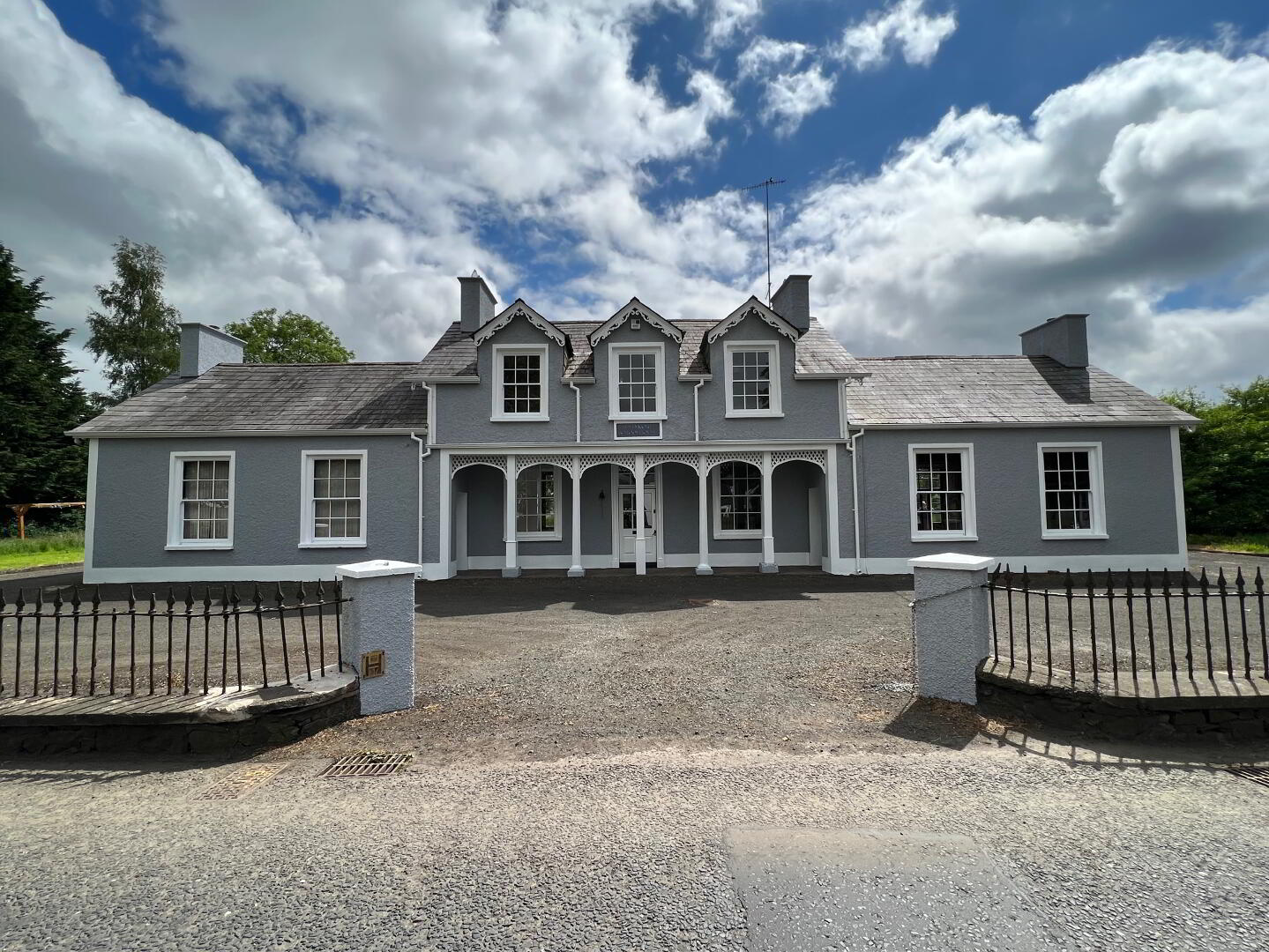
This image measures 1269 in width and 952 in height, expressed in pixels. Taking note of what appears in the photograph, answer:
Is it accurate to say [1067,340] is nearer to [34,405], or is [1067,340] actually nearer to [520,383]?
[520,383]

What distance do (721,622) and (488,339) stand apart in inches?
366

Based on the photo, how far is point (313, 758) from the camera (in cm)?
464

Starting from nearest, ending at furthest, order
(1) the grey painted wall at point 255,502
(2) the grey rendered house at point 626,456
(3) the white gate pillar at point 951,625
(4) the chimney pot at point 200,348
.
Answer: (3) the white gate pillar at point 951,625 < (1) the grey painted wall at point 255,502 < (2) the grey rendered house at point 626,456 < (4) the chimney pot at point 200,348

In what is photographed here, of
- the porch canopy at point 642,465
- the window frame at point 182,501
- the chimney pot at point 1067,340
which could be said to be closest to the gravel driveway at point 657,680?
the porch canopy at point 642,465

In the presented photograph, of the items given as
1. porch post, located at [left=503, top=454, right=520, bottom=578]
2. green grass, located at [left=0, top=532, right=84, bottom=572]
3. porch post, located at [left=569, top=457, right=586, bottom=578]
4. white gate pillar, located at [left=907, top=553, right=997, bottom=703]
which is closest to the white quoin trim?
white gate pillar, located at [left=907, top=553, right=997, bottom=703]

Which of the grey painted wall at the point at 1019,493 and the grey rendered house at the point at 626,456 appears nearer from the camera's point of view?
the grey rendered house at the point at 626,456

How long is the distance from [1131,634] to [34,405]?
3941 cm

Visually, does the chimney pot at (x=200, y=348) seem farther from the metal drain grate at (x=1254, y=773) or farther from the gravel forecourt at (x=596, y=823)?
the metal drain grate at (x=1254, y=773)

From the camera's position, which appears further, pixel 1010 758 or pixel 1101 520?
pixel 1101 520

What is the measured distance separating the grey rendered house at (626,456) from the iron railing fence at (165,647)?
313cm

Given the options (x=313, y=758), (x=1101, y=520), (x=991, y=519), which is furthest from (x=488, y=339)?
(x=1101, y=520)

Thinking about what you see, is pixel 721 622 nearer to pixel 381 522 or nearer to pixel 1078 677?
pixel 1078 677

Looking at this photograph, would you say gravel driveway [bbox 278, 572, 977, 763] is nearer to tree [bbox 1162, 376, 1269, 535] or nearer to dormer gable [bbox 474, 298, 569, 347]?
dormer gable [bbox 474, 298, 569, 347]

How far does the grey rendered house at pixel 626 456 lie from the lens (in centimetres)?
1456
